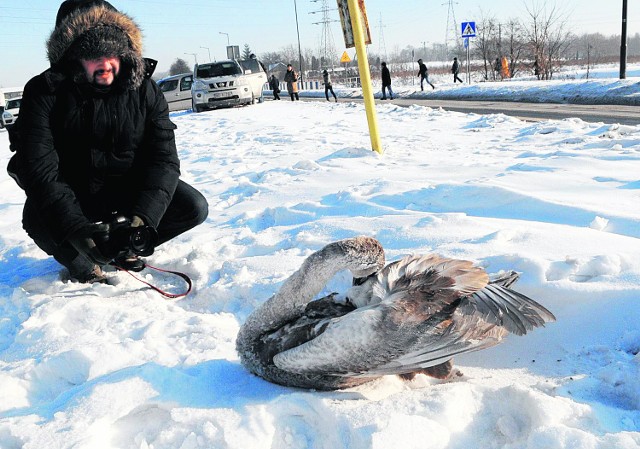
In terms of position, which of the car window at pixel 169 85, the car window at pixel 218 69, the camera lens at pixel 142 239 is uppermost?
the car window at pixel 218 69

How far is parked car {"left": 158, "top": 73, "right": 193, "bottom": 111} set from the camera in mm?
24922

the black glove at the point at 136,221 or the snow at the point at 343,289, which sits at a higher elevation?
the black glove at the point at 136,221

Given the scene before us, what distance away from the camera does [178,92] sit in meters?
25.1

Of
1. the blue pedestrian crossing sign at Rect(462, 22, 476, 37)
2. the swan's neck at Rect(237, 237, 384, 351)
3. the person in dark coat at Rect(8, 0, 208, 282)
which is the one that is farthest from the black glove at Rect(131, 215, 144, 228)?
the blue pedestrian crossing sign at Rect(462, 22, 476, 37)

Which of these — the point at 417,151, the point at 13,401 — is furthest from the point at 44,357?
the point at 417,151

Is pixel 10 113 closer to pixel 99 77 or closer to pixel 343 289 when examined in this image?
pixel 99 77

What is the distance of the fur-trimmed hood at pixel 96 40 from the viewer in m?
3.39

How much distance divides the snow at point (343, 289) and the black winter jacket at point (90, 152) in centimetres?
57

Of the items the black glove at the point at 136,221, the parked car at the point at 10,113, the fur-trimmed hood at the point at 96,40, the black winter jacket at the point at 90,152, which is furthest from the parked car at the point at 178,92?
the black glove at the point at 136,221

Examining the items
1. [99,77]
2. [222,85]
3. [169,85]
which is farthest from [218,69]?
[99,77]

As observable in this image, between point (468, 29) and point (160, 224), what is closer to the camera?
point (160, 224)

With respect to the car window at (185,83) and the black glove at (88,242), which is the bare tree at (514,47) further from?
the black glove at (88,242)

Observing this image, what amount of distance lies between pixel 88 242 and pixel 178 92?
23.1 m

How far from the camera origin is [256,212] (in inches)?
211
